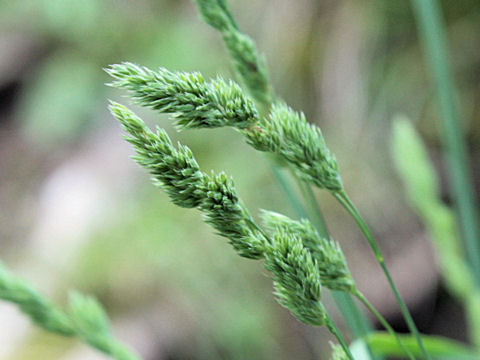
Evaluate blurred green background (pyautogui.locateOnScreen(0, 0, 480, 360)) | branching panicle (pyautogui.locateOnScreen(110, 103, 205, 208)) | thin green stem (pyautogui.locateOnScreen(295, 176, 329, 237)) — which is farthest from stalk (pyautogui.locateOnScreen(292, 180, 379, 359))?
blurred green background (pyautogui.locateOnScreen(0, 0, 480, 360))

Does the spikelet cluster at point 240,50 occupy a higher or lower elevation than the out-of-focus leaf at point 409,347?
higher

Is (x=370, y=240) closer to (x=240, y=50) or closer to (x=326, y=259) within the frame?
(x=326, y=259)


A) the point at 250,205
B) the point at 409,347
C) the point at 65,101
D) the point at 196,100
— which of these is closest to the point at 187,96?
the point at 196,100

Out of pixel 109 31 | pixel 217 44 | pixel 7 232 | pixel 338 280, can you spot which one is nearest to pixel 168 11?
pixel 109 31

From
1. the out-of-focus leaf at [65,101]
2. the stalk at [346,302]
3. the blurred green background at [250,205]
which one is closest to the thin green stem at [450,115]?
the stalk at [346,302]

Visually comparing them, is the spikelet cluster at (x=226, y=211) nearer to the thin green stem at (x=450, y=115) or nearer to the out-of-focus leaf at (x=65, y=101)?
the thin green stem at (x=450, y=115)

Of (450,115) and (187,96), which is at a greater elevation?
(450,115)
